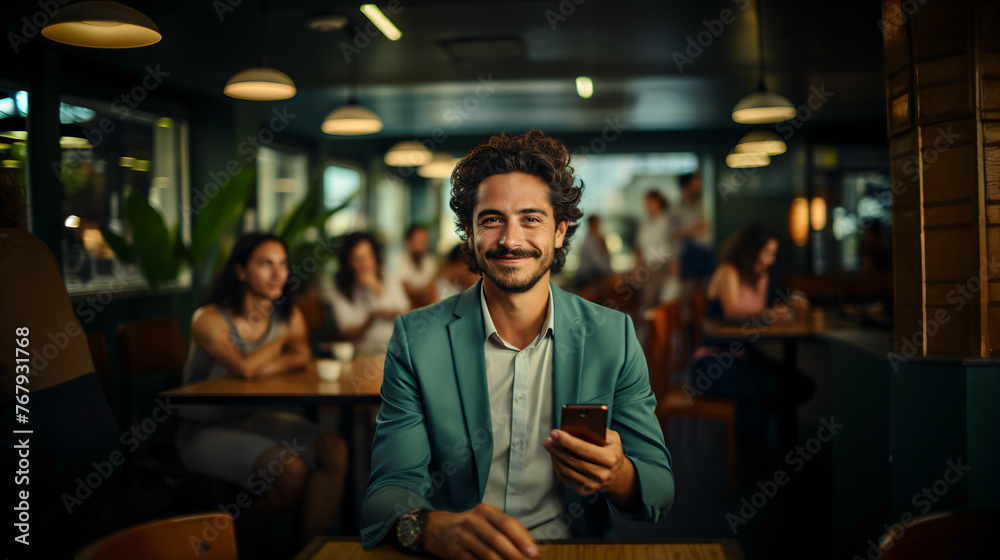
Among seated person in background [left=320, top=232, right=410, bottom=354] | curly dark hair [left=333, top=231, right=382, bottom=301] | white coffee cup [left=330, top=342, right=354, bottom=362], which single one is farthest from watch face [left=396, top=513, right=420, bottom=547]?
curly dark hair [left=333, top=231, right=382, bottom=301]

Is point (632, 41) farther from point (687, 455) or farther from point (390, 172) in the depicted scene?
point (390, 172)

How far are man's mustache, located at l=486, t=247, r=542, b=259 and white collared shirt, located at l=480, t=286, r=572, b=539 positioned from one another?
0.51ft

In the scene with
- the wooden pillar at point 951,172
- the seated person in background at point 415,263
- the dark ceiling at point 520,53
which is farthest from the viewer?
the seated person in background at point 415,263

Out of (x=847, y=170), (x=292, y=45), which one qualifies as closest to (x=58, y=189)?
(x=292, y=45)

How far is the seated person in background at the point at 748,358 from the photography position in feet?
11.9

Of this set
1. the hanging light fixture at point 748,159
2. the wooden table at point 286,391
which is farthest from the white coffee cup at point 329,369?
the hanging light fixture at point 748,159

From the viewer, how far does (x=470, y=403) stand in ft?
4.75

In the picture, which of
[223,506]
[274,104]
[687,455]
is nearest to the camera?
[223,506]

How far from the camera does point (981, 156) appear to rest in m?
1.94

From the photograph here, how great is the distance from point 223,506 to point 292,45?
12.0 ft

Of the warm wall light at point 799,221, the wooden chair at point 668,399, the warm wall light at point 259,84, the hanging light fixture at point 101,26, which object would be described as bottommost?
the wooden chair at point 668,399

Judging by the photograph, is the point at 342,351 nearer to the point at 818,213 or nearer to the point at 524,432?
the point at 524,432

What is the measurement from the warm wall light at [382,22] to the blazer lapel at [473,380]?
3.05 m

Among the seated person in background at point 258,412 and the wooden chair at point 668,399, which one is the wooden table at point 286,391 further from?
the wooden chair at point 668,399
